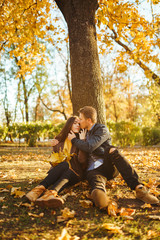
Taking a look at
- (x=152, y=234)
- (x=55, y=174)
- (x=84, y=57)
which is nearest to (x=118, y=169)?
(x=55, y=174)

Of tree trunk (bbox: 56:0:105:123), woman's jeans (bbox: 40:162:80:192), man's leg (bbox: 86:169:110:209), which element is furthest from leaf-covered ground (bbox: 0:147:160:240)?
tree trunk (bbox: 56:0:105:123)

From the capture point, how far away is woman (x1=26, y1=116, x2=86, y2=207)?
2.69 m

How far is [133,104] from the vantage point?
111 ft

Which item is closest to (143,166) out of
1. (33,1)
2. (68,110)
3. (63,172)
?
(63,172)

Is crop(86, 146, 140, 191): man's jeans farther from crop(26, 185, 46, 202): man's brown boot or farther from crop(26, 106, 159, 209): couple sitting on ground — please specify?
crop(26, 185, 46, 202): man's brown boot

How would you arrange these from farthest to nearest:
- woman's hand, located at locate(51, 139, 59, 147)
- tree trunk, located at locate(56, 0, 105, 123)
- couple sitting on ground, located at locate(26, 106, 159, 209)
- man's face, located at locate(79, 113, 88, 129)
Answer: tree trunk, located at locate(56, 0, 105, 123) → woman's hand, located at locate(51, 139, 59, 147) → man's face, located at locate(79, 113, 88, 129) → couple sitting on ground, located at locate(26, 106, 159, 209)

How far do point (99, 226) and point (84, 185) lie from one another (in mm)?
1606

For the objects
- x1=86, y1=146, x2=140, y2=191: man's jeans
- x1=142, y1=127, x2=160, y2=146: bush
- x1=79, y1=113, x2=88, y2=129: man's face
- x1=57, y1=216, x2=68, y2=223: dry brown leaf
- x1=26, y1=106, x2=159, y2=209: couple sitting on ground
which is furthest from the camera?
x1=142, y1=127, x2=160, y2=146: bush

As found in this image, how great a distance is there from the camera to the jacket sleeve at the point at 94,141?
3240 mm

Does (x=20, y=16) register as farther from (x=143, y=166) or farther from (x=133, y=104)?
(x=133, y=104)

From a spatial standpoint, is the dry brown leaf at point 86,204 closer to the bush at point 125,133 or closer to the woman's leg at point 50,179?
the woman's leg at point 50,179

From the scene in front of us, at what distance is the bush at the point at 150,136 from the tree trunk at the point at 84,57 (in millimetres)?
10240

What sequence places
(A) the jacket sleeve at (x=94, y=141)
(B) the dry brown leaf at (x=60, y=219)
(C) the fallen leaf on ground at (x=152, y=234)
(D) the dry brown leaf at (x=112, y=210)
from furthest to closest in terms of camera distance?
(A) the jacket sleeve at (x=94, y=141)
(D) the dry brown leaf at (x=112, y=210)
(B) the dry brown leaf at (x=60, y=219)
(C) the fallen leaf on ground at (x=152, y=234)

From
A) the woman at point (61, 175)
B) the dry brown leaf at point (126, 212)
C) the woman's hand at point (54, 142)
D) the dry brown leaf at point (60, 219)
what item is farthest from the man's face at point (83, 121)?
the dry brown leaf at point (60, 219)
